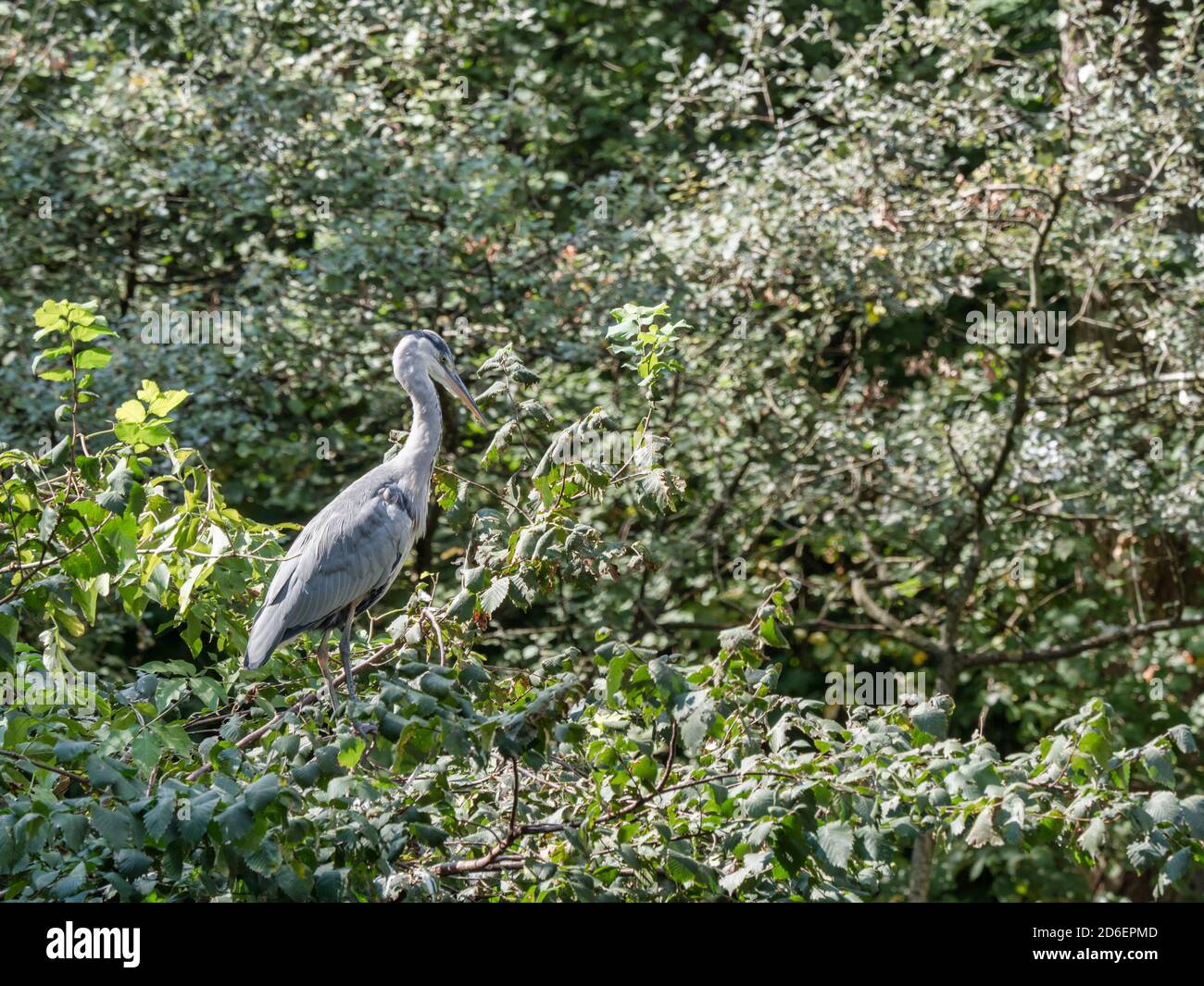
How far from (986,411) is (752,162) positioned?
6.78 ft

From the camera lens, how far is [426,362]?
562cm

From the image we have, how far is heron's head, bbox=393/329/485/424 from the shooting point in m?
5.54

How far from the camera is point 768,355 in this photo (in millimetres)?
8820

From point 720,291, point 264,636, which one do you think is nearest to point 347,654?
point 264,636

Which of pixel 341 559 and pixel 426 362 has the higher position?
pixel 426 362

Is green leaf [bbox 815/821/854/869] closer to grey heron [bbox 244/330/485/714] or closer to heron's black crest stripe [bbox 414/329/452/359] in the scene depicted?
grey heron [bbox 244/330/485/714]

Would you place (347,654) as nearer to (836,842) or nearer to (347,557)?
(347,557)

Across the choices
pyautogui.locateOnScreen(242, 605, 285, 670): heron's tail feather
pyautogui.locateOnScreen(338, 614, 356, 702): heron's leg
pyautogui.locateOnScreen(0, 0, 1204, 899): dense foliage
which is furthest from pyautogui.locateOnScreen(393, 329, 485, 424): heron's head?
pyautogui.locateOnScreen(242, 605, 285, 670): heron's tail feather

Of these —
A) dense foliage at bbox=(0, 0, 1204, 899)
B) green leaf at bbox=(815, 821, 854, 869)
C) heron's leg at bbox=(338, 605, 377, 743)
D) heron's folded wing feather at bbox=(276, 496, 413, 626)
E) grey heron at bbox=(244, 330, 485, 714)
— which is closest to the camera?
green leaf at bbox=(815, 821, 854, 869)

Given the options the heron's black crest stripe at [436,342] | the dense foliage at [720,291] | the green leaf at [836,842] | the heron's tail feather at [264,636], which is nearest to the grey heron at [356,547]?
the heron's tail feather at [264,636]

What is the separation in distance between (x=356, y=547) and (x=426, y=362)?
86cm

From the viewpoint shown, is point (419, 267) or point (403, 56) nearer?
point (419, 267)
